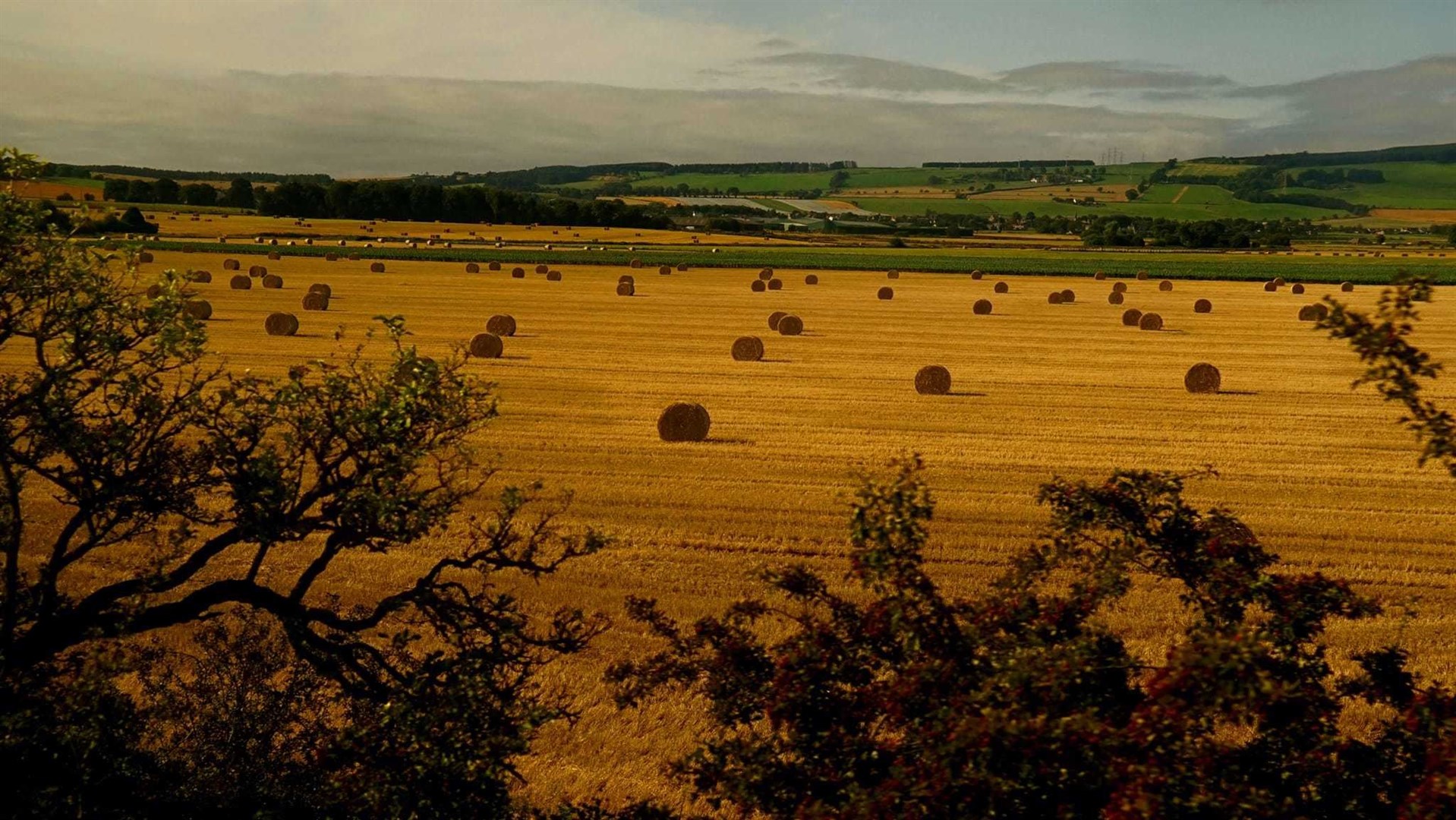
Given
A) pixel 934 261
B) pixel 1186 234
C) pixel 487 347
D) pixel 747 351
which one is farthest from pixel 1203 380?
pixel 1186 234

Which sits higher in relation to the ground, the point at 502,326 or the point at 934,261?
the point at 934,261

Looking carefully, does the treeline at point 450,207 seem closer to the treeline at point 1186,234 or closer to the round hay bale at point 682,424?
the treeline at point 1186,234

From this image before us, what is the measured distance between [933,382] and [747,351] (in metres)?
8.46

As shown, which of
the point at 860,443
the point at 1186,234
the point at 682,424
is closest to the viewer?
the point at 860,443

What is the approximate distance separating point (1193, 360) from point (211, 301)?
4099 cm

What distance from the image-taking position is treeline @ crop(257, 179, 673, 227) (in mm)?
174125

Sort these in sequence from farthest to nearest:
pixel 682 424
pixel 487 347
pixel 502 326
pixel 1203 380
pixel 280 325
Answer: pixel 502 326
pixel 280 325
pixel 487 347
pixel 1203 380
pixel 682 424

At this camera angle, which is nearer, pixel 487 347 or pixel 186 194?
pixel 487 347

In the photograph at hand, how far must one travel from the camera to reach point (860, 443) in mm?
23828

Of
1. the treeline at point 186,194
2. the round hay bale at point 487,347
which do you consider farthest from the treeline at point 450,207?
the round hay bale at point 487,347

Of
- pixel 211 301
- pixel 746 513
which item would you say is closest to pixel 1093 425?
pixel 746 513

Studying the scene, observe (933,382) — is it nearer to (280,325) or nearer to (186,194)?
(280,325)

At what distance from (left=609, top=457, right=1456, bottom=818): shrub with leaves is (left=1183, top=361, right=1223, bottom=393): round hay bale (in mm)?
26013

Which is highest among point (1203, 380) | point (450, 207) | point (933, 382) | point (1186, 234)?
point (450, 207)
